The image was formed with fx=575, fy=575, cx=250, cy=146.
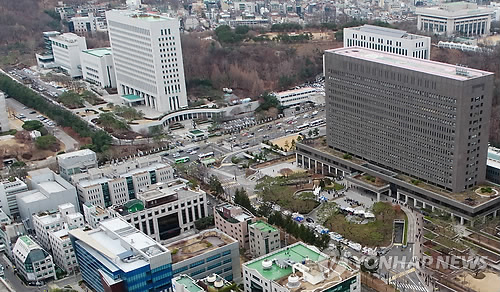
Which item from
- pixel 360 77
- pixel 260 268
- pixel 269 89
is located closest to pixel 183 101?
pixel 269 89

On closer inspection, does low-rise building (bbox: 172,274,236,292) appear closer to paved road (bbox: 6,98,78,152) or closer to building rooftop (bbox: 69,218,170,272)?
building rooftop (bbox: 69,218,170,272)

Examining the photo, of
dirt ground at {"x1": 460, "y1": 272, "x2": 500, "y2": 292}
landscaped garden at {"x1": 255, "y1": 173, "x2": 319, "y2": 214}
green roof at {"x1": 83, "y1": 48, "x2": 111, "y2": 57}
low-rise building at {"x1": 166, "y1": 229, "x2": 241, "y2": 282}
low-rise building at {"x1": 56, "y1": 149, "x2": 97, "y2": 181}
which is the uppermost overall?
green roof at {"x1": 83, "y1": 48, "x2": 111, "y2": 57}

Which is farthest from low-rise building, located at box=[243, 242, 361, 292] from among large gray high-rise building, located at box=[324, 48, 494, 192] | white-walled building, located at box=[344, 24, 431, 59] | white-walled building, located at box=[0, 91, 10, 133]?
white-walled building, located at box=[344, 24, 431, 59]

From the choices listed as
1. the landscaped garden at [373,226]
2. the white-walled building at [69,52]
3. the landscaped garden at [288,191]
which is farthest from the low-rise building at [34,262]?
the white-walled building at [69,52]

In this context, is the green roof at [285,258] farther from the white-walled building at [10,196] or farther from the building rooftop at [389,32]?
the building rooftop at [389,32]

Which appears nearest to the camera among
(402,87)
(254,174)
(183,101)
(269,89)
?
(402,87)

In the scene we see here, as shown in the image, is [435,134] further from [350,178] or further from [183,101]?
[183,101]

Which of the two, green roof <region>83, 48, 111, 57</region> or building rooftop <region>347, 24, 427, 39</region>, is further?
green roof <region>83, 48, 111, 57</region>
